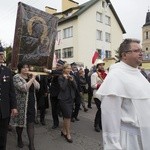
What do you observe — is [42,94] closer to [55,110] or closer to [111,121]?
[55,110]

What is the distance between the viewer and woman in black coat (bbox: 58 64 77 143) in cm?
790

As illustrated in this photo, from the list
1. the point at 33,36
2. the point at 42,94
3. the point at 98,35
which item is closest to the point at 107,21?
the point at 98,35

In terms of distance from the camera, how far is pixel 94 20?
43.7m

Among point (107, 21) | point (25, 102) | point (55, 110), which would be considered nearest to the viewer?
point (25, 102)

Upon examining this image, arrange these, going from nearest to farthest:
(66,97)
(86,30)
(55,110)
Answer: (66,97) < (55,110) < (86,30)

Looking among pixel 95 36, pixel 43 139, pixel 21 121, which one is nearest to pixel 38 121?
pixel 43 139

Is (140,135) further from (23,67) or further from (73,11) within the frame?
(73,11)

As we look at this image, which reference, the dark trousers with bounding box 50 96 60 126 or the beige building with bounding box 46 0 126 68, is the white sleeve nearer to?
the dark trousers with bounding box 50 96 60 126

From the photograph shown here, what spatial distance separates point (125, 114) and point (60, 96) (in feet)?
15.6

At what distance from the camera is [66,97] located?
798cm

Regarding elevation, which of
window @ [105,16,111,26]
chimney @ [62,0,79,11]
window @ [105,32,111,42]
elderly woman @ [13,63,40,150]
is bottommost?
elderly woman @ [13,63,40,150]

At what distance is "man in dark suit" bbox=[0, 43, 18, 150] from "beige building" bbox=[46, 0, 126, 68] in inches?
1356

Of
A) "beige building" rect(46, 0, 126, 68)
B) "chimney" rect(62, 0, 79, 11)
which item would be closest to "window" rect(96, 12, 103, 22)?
"beige building" rect(46, 0, 126, 68)

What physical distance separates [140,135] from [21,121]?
402 cm
